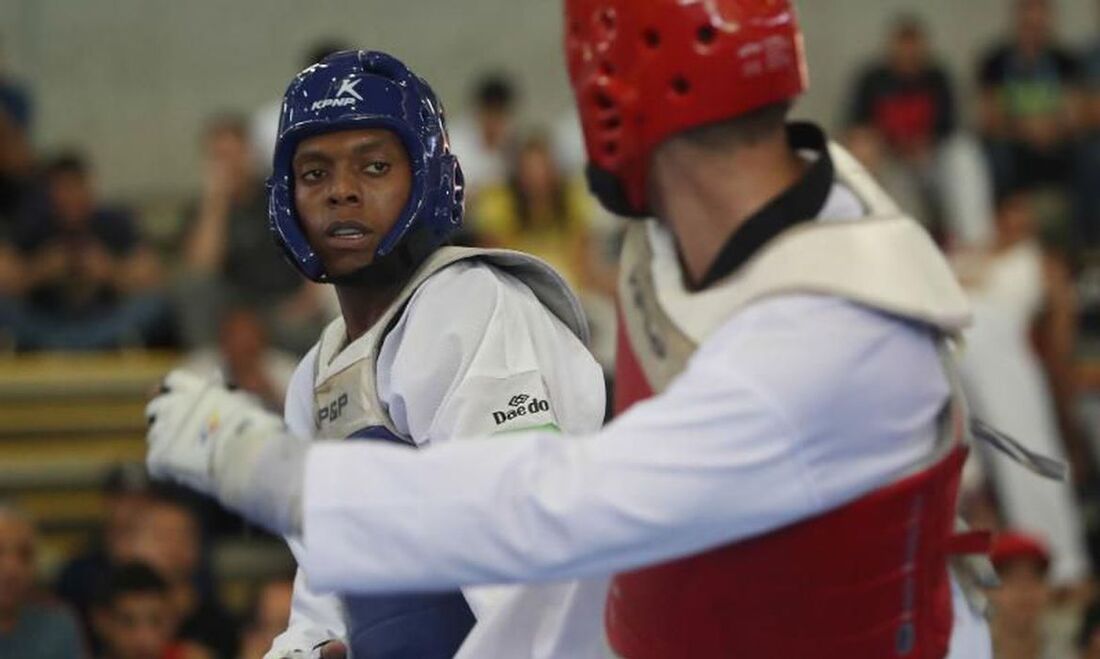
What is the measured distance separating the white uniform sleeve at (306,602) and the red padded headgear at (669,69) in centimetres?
154

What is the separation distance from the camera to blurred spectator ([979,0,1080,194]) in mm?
13320

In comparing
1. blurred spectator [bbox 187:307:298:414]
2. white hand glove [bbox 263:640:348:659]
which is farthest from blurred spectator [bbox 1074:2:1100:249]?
white hand glove [bbox 263:640:348:659]

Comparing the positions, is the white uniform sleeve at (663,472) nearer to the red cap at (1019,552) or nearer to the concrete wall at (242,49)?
the red cap at (1019,552)

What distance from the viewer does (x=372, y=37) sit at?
15.0 metres

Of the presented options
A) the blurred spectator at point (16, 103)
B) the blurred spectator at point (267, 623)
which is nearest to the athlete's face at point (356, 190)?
the blurred spectator at point (267, 623)

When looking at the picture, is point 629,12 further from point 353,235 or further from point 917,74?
point 917,74

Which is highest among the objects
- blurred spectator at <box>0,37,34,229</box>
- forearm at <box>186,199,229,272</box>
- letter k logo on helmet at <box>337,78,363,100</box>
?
letter k logo on helmet at <box>337,78,363,100</box>

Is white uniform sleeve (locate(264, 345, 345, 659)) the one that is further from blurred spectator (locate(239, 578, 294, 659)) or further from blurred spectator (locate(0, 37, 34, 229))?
blurred spectator (locate(0, 37, 34, 229))

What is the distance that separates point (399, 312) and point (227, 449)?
3.81 feet

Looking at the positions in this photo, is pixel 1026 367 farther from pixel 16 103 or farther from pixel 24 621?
pixel 16 103

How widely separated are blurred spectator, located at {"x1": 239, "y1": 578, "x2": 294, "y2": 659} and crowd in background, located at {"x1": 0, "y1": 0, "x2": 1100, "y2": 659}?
106 millimetres

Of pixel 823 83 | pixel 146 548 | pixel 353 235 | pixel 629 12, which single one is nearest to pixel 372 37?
pixel 823 83

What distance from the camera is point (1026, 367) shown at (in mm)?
11648

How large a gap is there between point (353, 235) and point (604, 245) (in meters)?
7.45
